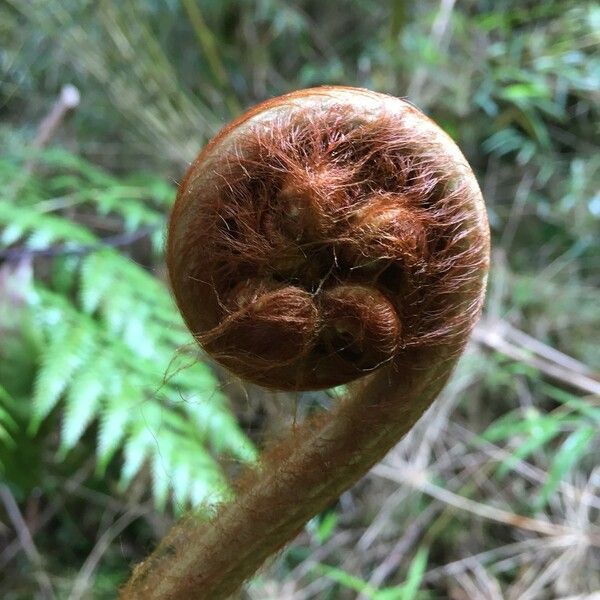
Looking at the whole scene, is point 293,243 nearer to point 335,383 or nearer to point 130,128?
point 335,383

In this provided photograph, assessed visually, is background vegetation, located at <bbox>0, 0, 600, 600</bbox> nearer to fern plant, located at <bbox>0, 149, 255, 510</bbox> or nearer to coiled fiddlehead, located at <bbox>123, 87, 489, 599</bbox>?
fern plant, located at <bbox>0, 149, 255, 510</bbox>

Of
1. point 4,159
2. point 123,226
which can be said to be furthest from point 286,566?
point 4,159

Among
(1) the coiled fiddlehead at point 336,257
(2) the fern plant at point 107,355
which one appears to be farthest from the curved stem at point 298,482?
(2) the fern plant at point 107,355

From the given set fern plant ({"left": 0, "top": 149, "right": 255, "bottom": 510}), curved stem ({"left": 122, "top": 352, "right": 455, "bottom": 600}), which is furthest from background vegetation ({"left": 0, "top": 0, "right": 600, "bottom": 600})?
curved stem ({"left": 122, "top": 352, "right": 455, "bottom": 600})

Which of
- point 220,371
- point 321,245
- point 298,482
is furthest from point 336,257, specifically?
point 220,371

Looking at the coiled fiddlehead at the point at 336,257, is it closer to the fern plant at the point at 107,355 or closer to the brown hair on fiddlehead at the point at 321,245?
the brown hair on fiddlehead at the point at 321,245

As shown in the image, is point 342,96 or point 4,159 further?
point 4,159
